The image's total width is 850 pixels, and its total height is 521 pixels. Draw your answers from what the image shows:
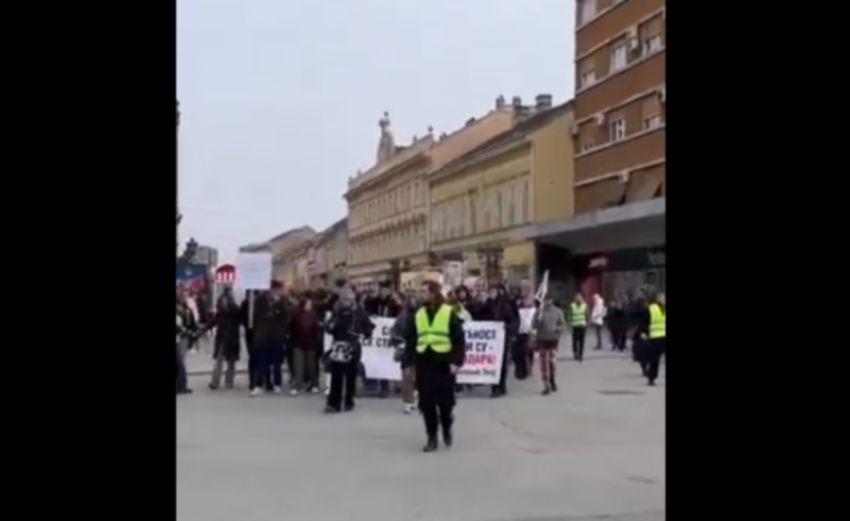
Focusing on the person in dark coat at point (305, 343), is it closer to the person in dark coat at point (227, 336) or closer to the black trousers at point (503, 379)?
the person in dark coat at point (227, 336)

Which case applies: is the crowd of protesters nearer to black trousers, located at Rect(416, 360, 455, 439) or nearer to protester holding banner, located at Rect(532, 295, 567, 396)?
protester holding banner, located at Rect(532, 295, 567, 396)

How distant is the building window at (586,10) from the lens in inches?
2118

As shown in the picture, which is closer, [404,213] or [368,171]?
[404,213]

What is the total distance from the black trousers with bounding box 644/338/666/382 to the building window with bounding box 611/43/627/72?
29052 millimetres

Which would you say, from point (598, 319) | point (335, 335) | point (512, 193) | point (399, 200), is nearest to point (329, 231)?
point (399, 200)

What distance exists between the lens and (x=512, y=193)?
60.1m

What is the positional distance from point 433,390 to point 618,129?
38619mm
